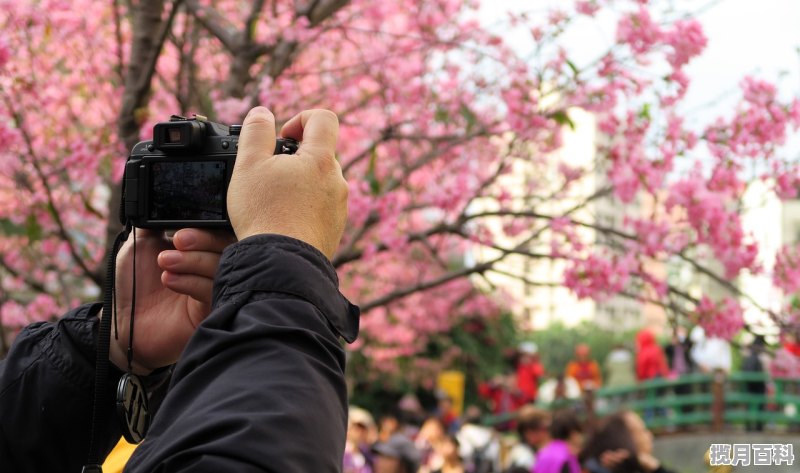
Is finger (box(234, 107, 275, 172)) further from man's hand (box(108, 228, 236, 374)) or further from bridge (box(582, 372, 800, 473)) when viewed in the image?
bridge (box(582, 372, 800, 473))

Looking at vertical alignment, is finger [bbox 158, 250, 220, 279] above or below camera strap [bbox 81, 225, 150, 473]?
above

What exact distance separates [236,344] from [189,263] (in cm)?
34

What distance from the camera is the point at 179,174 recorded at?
4.34ft

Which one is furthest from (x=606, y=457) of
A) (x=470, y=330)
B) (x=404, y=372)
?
(x=470, y=330)

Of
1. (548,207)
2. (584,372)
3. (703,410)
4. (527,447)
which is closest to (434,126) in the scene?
(548,207)

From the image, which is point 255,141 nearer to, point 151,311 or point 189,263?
point 189,263

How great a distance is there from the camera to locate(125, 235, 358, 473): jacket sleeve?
2.75 feet

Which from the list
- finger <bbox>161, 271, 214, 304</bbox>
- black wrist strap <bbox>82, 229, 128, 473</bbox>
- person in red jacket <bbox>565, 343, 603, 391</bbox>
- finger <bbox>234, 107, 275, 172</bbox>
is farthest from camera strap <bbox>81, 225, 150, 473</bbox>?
person in red jacket <bbox>565, 343, 603, 391</bbox>

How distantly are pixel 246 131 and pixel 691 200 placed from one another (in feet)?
12.7

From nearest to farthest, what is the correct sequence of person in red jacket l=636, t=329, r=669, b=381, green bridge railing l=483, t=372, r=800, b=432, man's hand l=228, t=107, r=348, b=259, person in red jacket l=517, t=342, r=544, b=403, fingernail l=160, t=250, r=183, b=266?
man's hand l=228, t=107, r=348, b=259 → fingernail l=160, t=250, r=183, b=266 → person in red jacket l=636, t=329, r=669, b=381 → person in red jacket l=517, t=342, r=544, b=403 → green bridge railing l=483, t=372, r=800, b=432

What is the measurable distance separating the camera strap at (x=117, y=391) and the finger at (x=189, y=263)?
0.12 meters

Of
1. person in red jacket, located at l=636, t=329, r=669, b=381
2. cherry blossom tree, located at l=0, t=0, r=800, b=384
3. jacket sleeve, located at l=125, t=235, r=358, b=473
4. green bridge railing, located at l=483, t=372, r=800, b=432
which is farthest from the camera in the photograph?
green bridge railing, located at l=483, t=372, r=800, b=432

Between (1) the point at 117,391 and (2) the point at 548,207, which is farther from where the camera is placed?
(2) the point at 548,207

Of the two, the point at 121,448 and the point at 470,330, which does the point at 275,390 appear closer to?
the point at 121,448
